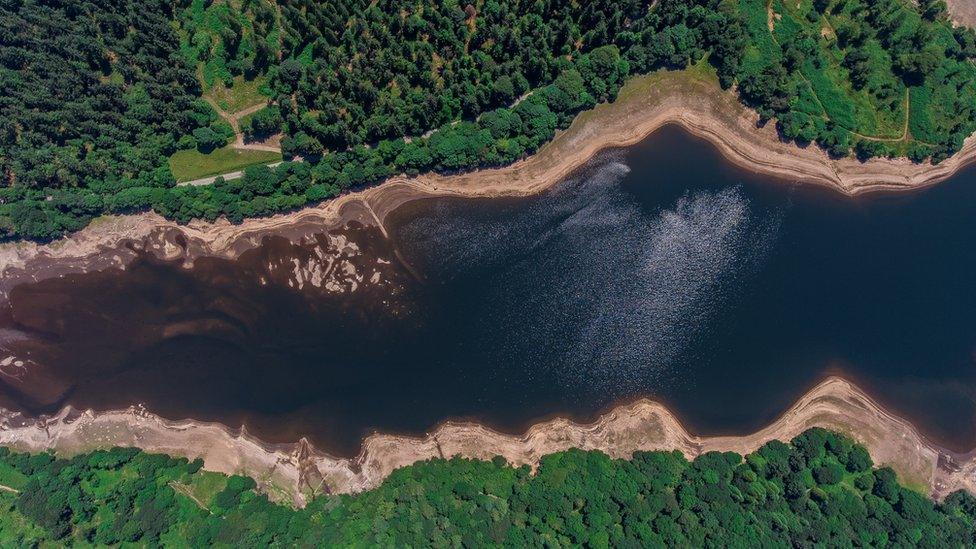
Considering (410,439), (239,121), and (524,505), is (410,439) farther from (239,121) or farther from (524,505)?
(239,121)

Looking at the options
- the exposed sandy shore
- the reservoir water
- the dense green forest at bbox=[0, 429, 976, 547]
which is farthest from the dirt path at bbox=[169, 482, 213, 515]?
the reservoir water

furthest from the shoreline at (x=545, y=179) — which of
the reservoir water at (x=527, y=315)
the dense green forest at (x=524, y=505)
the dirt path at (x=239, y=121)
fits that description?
the dense green forest at (x=524, y=505)

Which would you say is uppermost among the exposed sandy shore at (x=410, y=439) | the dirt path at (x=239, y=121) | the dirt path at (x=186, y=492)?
the dirt path at (x=239, y=121)

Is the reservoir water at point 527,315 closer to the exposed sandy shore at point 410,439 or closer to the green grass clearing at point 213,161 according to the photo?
the exposed sandy shore at point 410,439

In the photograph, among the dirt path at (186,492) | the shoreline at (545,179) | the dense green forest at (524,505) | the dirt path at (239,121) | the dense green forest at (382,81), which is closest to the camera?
the dense green forest at (524,505)

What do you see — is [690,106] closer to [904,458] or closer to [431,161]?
[431,161]

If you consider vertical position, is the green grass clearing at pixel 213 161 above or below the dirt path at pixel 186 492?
above
